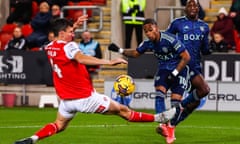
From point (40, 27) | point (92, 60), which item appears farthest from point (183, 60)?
point (40, 27)

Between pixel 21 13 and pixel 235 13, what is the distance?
7.14 metres

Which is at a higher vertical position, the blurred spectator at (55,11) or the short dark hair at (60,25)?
the short dark hair at (60,25)

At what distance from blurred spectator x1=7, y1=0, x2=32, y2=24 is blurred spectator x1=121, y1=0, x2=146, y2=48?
391cm

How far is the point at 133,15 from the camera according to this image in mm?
25703

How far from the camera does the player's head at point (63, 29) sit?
12516 mm

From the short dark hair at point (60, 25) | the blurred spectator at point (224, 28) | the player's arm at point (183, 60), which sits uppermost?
the short dark hair at point (60, 25)

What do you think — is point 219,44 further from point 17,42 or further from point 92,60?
point 92,60

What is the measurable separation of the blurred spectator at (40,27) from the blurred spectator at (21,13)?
1.31 metres

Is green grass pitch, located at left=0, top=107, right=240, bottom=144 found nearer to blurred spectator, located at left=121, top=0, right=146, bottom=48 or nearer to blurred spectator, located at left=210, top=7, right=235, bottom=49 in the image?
blurred spectator, located at left=210, top=7, right=235, bottom=49

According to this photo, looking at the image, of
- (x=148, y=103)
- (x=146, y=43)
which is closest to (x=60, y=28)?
(x=146, y=43)

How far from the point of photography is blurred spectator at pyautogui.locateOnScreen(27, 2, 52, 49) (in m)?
26.7

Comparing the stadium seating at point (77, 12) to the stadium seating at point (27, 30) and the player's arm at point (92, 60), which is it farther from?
the player's arm at point (92, 60)

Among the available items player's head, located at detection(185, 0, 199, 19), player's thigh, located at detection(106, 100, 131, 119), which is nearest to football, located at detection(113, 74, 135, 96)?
player's head, located at detection(185, 0, 199, 19)

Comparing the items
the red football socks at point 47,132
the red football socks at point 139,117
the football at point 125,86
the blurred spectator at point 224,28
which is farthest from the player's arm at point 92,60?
the blurred spectator at point 224,28
